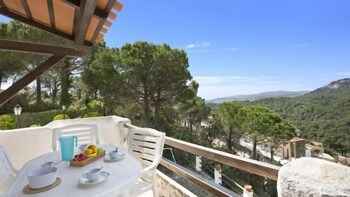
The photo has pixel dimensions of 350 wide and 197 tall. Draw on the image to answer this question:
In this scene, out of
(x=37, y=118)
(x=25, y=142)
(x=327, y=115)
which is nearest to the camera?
(x=25, y=142)

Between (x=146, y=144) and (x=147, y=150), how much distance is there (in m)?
0.06

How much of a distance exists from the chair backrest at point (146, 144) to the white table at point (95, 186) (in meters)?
0.50

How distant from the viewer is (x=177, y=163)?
2807 mm

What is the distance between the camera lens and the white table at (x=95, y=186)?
115cm

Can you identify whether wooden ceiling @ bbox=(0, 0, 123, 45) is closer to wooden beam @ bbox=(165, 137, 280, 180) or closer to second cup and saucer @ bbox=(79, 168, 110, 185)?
second cup and saucer @ bbox=(79, 168, 110, 185)

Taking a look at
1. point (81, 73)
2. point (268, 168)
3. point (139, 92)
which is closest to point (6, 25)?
point (81, 73)

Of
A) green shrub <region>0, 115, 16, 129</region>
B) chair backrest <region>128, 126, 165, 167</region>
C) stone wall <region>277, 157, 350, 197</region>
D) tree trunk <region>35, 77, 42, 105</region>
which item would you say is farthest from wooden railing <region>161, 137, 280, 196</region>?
tree trunk <region>35, 77, 42, 105</region>

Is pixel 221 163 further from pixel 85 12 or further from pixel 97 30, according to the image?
pixel 97 30

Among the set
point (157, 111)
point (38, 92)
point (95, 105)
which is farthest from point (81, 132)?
point (38, 92)

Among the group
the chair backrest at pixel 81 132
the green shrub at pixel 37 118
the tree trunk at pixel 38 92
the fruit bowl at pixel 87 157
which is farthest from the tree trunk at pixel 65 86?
the fruit bowl at pixel 87 157

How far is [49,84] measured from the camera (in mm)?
13492

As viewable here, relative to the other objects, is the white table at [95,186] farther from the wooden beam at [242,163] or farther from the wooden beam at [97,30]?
the wooden beam at [97,30]

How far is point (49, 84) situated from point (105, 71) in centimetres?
381

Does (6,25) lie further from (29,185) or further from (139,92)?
(29,185)
